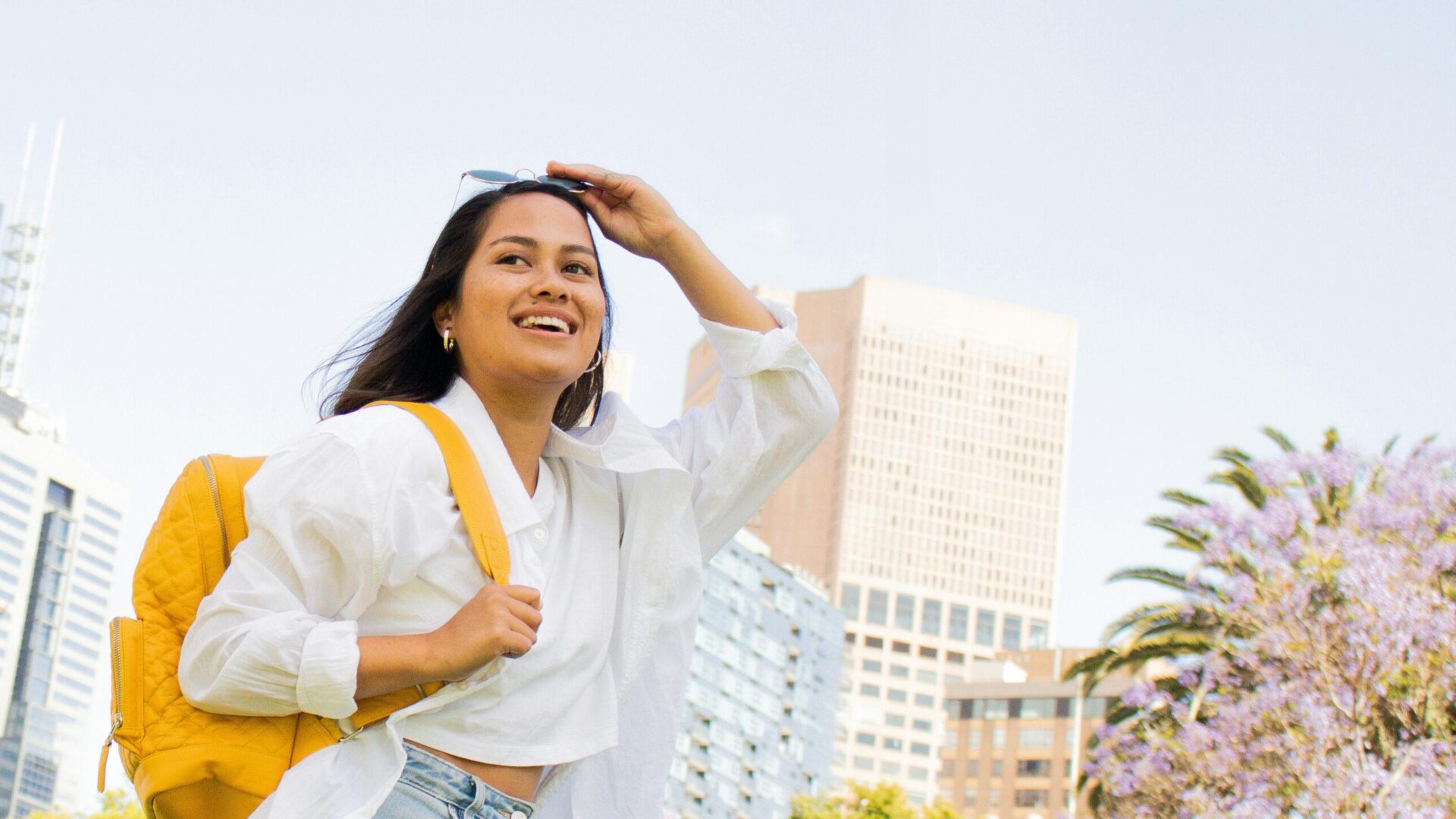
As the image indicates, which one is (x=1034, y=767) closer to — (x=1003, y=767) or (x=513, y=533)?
(x=1003, y=767)

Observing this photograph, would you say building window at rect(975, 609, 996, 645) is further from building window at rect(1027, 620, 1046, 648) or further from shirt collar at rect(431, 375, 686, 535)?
shirt collar at rect(431, 375, 686, 535)

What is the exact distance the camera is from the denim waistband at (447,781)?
8.30ft

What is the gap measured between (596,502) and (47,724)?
16653 cm

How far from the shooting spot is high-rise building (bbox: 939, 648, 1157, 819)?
101m

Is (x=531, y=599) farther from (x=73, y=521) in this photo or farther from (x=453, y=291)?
(x=73, y=521)

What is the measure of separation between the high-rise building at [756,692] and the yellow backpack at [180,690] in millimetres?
85171

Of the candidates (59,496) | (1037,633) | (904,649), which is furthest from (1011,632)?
(59,496)

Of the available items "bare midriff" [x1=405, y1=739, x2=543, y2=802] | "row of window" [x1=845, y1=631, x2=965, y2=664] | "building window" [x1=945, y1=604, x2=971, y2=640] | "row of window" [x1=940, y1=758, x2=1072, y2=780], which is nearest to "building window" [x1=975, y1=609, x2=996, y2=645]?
"building window" [x1=945, y1=604, x2=971, y2=640]

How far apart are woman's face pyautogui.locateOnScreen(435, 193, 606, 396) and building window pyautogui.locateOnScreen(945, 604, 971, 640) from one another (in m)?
167

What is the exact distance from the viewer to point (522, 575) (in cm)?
265

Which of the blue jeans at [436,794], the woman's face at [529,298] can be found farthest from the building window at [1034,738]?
the blue jeans at [436,794]

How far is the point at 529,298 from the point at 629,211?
316 mm

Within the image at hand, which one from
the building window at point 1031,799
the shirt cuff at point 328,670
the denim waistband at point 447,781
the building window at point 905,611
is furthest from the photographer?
the building window at point 905,611

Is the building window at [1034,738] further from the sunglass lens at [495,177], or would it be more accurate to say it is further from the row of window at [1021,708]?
the sunglass lens at [495,177]
